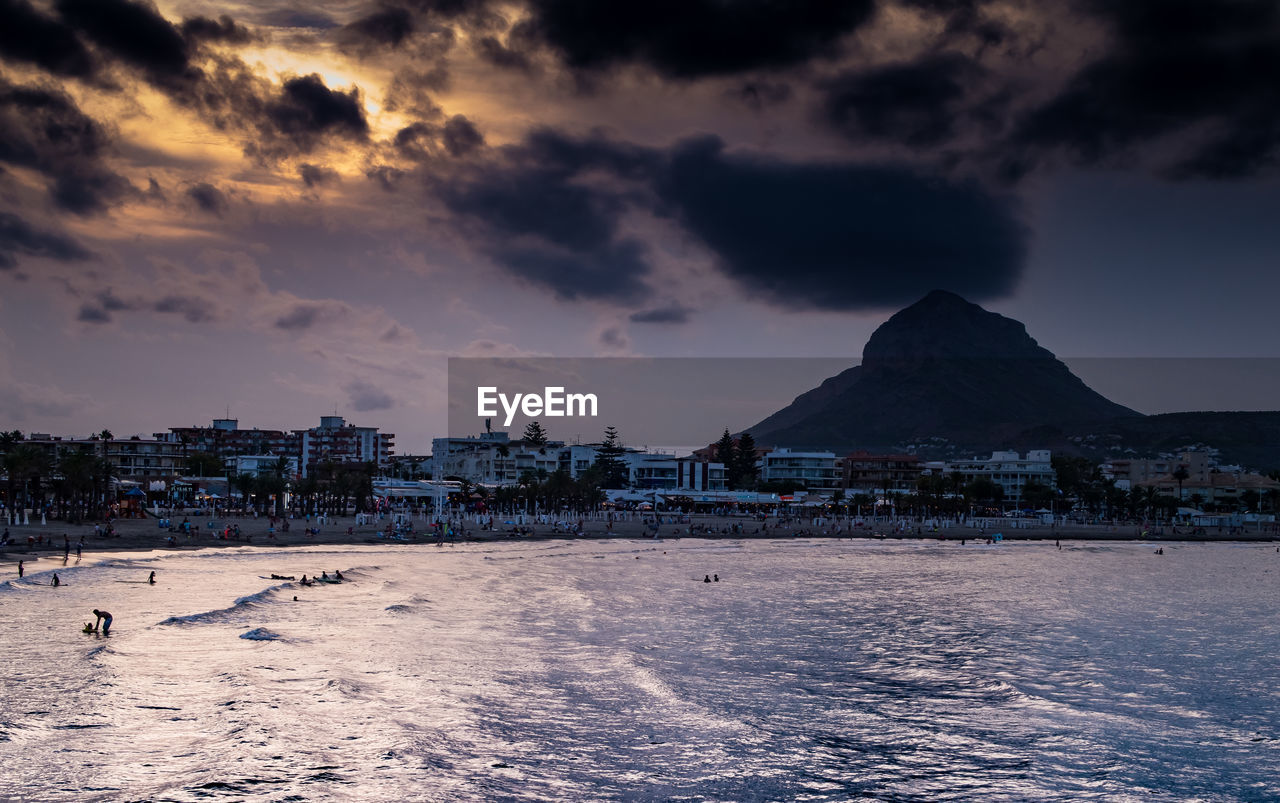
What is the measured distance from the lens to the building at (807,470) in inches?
6580

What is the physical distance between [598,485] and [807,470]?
44.4 m

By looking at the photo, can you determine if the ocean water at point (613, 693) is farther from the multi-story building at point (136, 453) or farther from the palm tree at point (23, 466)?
the multi-story building at point (136, 453)

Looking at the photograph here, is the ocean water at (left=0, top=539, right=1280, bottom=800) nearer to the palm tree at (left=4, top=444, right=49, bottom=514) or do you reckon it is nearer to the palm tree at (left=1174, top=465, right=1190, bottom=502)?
the palm tree at (left=4, top=444, right=49, bottom=514)

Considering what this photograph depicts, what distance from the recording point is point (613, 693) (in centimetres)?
2431

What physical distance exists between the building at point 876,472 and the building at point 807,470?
2734 mm

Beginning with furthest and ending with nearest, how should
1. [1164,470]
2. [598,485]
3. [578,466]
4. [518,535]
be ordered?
[1164,470]
[578,466]
[598,485]
[518,535]

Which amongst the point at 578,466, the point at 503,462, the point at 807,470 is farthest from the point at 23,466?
the point at 807,470

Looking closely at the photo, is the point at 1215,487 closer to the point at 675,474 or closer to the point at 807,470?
the point at 807,470

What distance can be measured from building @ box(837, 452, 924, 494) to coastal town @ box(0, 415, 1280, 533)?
255 mm

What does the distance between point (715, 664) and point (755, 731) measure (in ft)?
24.8

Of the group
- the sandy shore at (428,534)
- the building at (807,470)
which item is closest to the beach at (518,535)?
the sandy shore at (428,534)

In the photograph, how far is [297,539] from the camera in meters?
73.1

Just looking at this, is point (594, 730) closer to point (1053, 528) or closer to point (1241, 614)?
point (1241, 614)

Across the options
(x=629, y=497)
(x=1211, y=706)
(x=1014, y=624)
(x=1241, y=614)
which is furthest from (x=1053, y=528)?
(x=1211, y=706)
